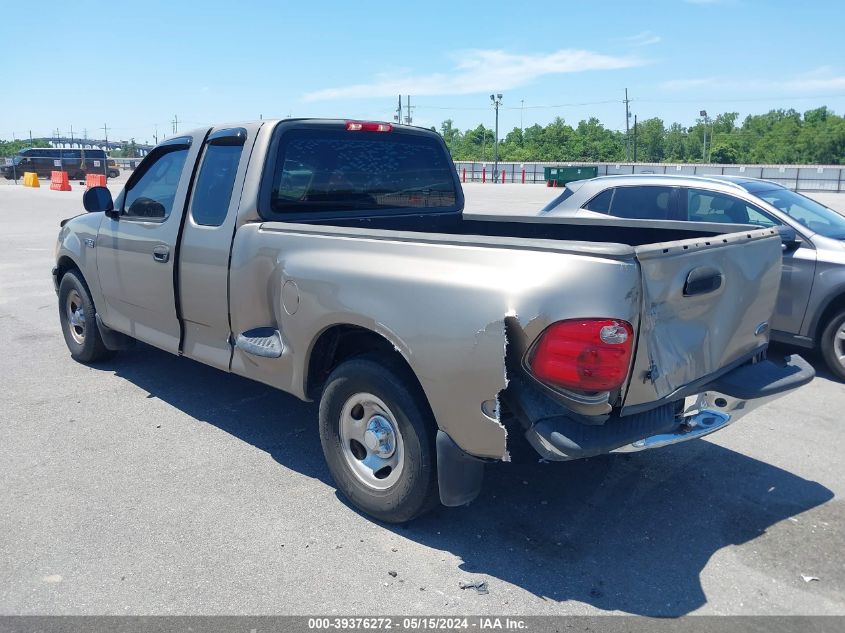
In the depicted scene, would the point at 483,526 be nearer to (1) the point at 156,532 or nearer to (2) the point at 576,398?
(2) the point at 576,398

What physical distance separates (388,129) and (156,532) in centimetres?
303

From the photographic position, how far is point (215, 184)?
4.69 metres

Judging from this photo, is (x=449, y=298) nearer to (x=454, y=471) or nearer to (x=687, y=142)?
(x=454, y=471)

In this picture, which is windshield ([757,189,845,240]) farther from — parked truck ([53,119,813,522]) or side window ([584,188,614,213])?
parked truck ([53,119,813,522])

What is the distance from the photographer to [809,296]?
612 cm

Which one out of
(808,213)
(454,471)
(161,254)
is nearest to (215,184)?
(161,254)

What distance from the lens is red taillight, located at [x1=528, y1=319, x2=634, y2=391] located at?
2.89 metres

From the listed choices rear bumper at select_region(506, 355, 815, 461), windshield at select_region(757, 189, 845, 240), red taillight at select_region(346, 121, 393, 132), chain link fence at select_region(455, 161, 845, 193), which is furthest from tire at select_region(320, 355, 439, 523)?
chain link fence at select_region(455, 161, 845, 193)

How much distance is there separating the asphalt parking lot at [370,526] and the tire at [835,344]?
2.48ft

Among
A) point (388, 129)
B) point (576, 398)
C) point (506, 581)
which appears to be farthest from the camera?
point (388, 129)

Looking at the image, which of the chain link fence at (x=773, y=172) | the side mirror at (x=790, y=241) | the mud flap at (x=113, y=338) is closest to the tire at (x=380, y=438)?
the mud flap at (x=113, y=338)

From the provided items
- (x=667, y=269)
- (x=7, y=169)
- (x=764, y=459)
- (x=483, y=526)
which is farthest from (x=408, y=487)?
(x=7, y=169)

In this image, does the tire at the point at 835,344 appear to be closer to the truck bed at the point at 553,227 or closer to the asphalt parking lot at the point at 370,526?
the asphalt parking lot at the point at 370,526

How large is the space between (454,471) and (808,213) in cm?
517
